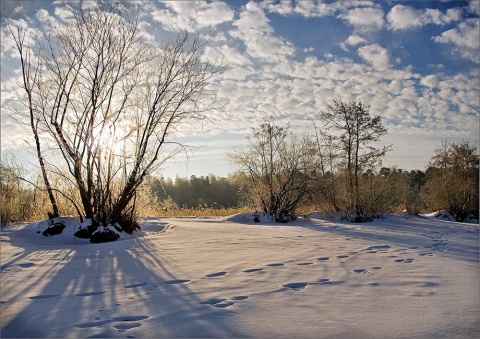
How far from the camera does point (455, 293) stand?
3.07m

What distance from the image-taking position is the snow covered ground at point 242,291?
2361mm

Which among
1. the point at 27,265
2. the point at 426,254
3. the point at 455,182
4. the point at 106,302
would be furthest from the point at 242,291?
the point at 455,182

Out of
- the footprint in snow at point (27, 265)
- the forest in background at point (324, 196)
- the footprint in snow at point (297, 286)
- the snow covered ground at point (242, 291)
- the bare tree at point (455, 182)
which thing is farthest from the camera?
the bare tree at point (455, 182)

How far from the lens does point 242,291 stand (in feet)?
10.5

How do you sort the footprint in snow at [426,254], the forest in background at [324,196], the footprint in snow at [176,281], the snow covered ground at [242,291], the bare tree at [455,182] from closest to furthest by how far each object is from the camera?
the snow covered ground at [242,291], the footprint in snow at [176,281], the footprint in snow at [426,254], the forest in background at [324,196], the bare tree at [455,182]

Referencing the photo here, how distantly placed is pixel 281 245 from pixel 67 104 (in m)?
5.53

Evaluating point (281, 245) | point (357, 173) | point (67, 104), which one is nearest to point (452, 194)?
point (357, 173)

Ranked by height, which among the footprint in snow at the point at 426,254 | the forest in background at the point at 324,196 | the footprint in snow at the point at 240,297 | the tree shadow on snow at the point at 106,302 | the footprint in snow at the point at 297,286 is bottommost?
the tree shadow on snow at the point at 106,302

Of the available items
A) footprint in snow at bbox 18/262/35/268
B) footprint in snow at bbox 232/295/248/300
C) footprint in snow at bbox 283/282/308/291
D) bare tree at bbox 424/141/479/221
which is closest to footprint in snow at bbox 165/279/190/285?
footprint in snow at bbox 232/295/248/300

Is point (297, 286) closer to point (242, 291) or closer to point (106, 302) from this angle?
point (242, 291)

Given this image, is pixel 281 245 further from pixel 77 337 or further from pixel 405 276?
pixel 77 337

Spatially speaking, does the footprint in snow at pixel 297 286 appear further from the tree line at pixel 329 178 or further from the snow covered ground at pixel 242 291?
the tree line at pixel 329 178

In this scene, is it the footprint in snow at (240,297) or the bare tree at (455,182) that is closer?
the footprint in snow at (240,297)

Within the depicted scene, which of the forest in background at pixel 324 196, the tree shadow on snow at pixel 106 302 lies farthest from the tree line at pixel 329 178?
the tree shadow on snow at pixel 106 302
